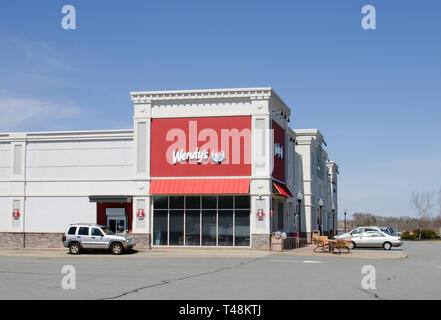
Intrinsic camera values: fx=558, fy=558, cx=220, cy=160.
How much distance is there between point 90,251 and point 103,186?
223 inches

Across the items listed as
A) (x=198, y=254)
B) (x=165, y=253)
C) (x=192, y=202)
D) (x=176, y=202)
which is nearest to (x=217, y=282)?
(x=198, y=254)

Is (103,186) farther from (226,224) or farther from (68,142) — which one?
(226,224)

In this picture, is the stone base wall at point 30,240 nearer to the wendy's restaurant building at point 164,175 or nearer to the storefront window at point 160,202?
the wendy's restaurant building at point 164,175

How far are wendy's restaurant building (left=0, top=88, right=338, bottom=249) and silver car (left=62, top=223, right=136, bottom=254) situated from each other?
405 centimetres

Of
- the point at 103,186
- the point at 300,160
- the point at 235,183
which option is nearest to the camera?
the point at 235,183

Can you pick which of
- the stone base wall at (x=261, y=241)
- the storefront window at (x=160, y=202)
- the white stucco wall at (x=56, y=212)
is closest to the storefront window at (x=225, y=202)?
the stone base wall at (x=261, y=241)

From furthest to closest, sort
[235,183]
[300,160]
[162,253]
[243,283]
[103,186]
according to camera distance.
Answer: [300,160], [103,186], [235,183], [162,253], [243,283]

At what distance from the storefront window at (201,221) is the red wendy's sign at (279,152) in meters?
3.81

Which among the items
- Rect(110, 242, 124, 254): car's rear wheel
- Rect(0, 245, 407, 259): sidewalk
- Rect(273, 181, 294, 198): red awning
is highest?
Rect(273, 181, 294, 198): red awning

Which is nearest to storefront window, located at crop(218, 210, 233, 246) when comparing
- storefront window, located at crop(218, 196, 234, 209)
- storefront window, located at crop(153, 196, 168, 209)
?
storefront window, located at crop(218, 196, 234, 209)

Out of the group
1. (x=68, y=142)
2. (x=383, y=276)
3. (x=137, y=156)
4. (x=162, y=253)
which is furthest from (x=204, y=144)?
(x=383, y=276)

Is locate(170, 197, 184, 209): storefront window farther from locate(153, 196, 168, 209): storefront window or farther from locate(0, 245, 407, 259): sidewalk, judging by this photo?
locate(0, 245, 407, 259): sidewalk

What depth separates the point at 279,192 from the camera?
36.1 m

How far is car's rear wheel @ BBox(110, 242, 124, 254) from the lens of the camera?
1267 inches
